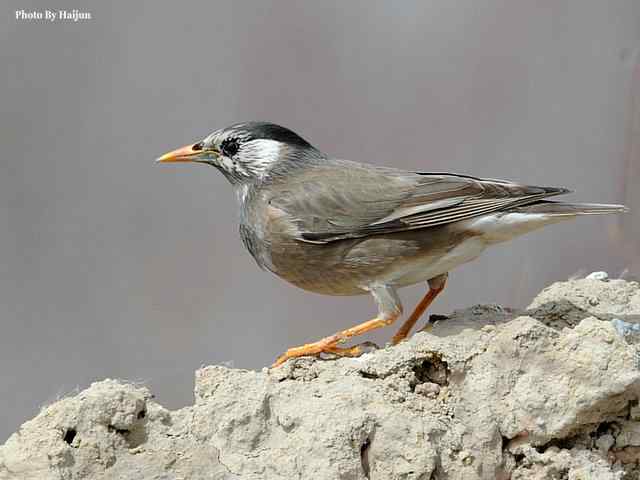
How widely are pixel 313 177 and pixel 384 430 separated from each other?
2.27 meters

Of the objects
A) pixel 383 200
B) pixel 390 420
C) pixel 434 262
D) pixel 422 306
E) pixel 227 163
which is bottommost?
pixel 390 420

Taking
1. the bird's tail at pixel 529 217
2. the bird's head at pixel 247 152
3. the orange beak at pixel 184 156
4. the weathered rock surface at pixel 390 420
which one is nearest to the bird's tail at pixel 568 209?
Answer: the bird's tail at pixel 529 217

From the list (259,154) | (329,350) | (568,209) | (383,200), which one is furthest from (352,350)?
(259,154)

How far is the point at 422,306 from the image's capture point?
6.10 meters

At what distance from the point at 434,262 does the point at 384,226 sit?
1.04ft

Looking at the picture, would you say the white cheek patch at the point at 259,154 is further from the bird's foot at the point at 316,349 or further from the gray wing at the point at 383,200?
the bird's foot at the point at 316,349

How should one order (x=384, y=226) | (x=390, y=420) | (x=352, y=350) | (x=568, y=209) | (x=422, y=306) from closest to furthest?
(x=390, y=420) < (x=352, y=350) < (x=568, y=209) < (x=384, y=226) < (x=422, y=306)

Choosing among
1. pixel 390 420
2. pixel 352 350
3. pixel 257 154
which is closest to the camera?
pixel 390 420

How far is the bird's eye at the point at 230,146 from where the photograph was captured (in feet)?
21.9

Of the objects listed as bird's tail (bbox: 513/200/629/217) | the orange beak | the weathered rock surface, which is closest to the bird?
bird's tail (bbox: 513/200/629/217)

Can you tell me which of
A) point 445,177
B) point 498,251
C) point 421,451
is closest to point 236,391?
point 421,451

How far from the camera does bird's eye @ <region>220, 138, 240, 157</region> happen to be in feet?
21.9

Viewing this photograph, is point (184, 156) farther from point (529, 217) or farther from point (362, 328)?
point (529, 217)

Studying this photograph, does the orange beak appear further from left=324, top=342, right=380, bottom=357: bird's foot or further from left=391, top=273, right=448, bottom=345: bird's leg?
left=324, top=342, right=380, bottom=357: bird's foot
